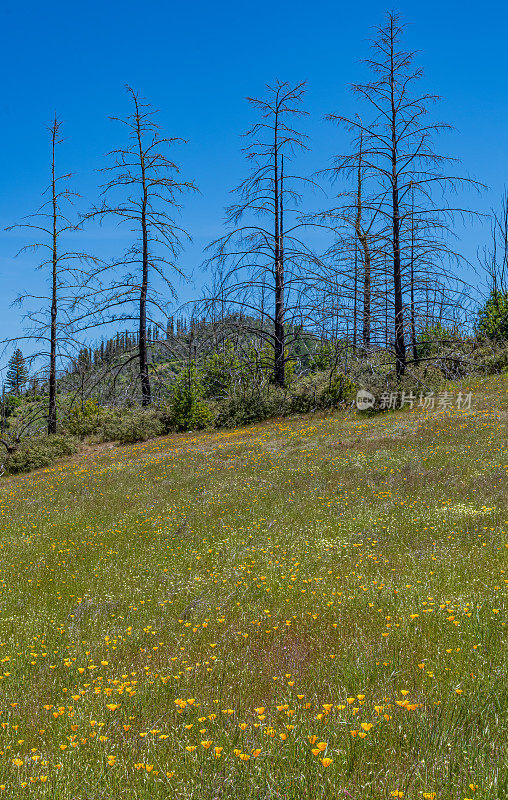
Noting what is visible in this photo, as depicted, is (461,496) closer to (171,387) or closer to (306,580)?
(306,580)

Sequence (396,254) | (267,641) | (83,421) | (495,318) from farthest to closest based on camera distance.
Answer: (83,421) → (495,318) → (396,254) → (267,641)

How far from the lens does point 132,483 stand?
14.8 m

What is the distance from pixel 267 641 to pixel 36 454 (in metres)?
22.9

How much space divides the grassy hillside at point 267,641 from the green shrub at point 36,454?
14.3 m

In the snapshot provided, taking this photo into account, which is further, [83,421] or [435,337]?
[83,421]

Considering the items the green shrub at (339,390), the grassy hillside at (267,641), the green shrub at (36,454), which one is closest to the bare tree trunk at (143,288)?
the green shrub at (36,454)

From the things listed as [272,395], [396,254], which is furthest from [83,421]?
[396,254]

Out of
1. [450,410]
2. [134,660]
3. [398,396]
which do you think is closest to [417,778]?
[134,660]

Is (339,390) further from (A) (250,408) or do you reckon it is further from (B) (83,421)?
(B) (83,421)

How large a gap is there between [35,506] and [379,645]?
37.6 ft

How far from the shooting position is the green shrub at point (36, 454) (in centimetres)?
2498

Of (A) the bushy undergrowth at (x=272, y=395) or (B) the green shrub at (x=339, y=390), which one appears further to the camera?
(B) the green shrub at (x=339, y=390)

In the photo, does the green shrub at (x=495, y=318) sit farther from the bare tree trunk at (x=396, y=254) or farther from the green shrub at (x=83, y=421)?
the green shrub at (x=83, y=421)

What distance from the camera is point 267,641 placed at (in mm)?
5035
